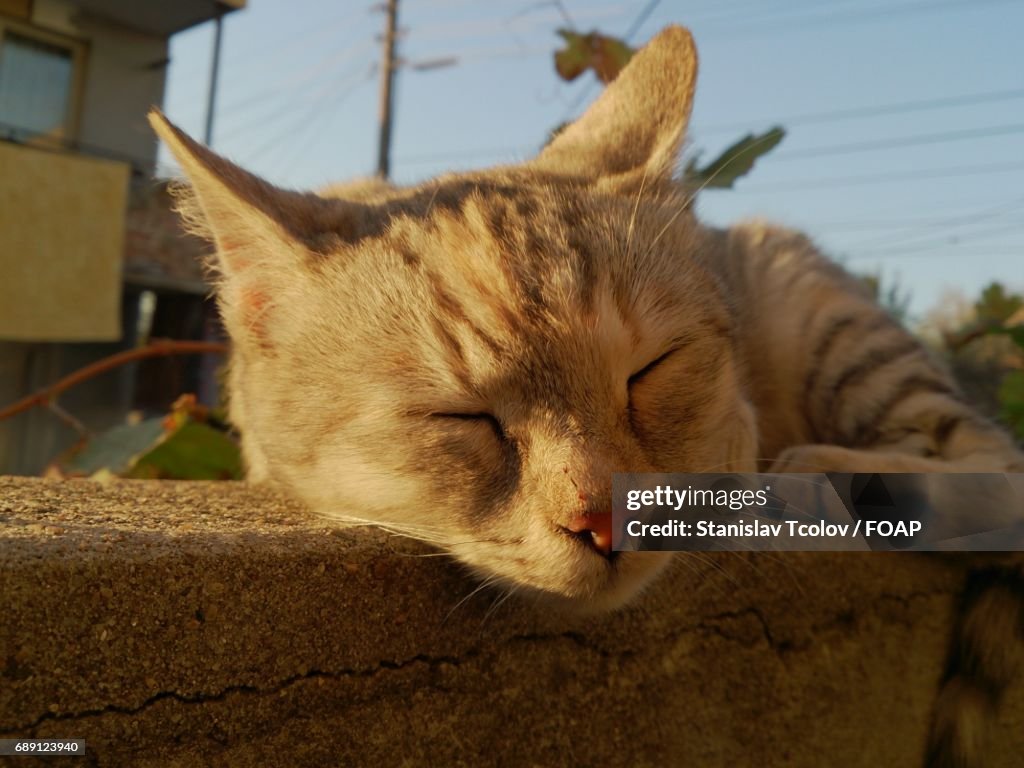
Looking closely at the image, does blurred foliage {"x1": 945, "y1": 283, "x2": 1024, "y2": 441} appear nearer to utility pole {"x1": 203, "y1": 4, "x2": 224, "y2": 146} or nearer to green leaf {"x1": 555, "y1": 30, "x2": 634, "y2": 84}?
green leaf {"x1": 555, "y1": 30, "x2": 634, "y2": 84}

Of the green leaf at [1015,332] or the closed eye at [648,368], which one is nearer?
the closed eye at [648,368]

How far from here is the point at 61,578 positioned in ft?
3.11

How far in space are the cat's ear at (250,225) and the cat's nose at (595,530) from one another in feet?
2.64

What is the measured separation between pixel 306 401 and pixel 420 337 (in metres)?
0.29

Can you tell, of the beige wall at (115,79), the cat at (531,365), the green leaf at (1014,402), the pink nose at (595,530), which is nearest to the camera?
the pink nose at (595,530)

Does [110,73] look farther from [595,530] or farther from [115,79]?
[595,530]

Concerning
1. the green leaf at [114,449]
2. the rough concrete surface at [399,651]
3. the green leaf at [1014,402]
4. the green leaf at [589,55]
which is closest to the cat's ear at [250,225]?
the rough concrete surface at [399,651]

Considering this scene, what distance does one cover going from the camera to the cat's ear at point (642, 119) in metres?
1.97

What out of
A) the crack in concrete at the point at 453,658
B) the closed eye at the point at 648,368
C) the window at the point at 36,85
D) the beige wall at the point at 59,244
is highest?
the window at the point at 36,85

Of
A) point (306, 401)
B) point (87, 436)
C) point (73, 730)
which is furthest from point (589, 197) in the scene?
point (87, 436)

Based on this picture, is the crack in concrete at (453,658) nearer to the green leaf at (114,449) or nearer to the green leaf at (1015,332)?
the green leaf at (1015,332)

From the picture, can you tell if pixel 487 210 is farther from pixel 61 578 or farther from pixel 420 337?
pixel 61 578

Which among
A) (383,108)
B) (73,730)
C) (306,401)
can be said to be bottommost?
(73,730)

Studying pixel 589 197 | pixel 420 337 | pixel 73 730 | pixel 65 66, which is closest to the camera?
pixel 73 730
